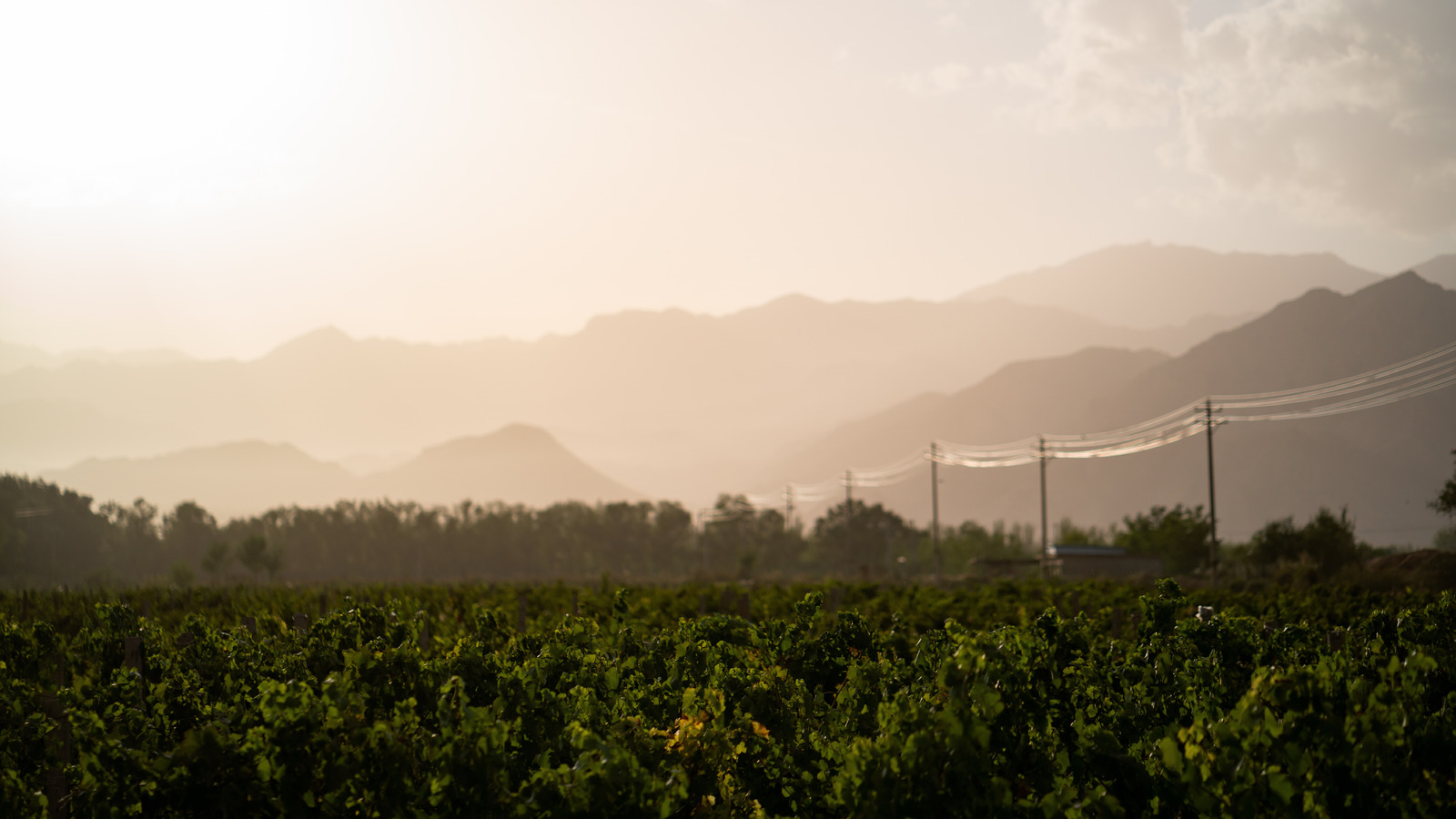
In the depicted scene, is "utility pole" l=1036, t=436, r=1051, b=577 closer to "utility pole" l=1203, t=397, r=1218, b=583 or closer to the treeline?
"utility pole" l=1203, t=397, r=1218, b=583

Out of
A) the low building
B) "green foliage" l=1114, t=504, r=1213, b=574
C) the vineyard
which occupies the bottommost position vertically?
the low building

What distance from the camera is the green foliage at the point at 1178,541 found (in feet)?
250

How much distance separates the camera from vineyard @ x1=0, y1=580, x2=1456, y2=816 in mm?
5055

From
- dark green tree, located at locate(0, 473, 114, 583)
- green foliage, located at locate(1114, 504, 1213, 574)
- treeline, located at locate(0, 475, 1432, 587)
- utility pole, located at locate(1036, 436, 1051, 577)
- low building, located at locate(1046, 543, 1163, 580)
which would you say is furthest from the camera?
treeline, located at locate(0, 475, 1432, 587)

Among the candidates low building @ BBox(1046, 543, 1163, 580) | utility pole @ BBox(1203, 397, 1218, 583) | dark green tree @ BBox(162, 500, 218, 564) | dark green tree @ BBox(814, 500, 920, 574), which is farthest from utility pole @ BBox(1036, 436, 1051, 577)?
dark green tree @ BBox(162, 500, 218, 564)

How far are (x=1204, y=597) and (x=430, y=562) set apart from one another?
114407 millimetres

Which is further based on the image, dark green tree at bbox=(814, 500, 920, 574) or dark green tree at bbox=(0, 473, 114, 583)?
dark green tree at bbox=(814, 500, 920, 574)

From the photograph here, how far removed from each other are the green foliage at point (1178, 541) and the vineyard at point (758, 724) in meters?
70.5

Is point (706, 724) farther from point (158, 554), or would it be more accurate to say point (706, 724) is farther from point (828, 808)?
point (158, 554)

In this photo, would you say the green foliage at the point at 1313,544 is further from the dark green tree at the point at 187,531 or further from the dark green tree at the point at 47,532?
the dark green tree at the point at 187,531

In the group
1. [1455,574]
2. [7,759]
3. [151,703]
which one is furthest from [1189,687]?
[1455,574]

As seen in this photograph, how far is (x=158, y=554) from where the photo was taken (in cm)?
12950

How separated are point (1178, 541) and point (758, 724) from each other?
78.2 meters

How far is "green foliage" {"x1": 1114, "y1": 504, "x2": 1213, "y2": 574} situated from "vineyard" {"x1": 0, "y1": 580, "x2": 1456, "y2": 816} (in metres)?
70.5
